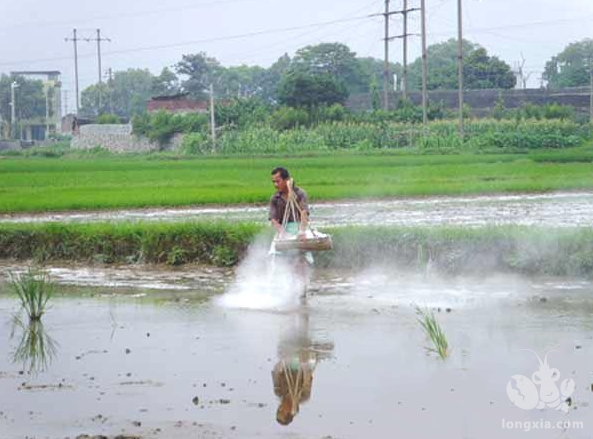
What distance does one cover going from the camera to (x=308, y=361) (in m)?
8.95

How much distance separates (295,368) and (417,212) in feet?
46.1

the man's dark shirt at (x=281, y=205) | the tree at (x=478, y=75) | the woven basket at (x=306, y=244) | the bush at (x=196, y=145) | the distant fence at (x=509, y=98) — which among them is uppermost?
the tree at (x=478, y=75)

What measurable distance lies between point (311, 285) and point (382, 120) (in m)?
45.8

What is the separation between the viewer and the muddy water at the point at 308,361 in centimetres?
703

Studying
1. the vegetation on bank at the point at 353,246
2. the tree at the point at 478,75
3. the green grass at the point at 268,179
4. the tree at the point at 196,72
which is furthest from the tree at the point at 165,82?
the vegetation on bank at the point at 353,246

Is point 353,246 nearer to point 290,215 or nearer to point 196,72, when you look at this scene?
point 290,215

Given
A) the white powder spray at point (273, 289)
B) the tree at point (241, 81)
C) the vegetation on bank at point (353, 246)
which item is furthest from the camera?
the tree at point (241, 81)

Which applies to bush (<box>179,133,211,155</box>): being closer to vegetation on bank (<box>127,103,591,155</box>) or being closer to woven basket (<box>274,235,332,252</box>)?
vegetation on bank (<box>127,103,591,155</box>)

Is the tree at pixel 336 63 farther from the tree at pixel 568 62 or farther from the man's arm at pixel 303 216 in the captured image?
the man's arm at pixel 303 216

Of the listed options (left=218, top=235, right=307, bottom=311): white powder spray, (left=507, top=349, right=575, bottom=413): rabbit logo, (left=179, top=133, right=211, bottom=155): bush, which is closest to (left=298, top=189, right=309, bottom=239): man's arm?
(left=218, top=235, right=307, bottom=311): white powder spray

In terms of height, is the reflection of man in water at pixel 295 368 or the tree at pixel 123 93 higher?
the tree at pixel 123 93

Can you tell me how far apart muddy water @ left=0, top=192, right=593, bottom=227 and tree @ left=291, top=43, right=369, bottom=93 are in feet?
236

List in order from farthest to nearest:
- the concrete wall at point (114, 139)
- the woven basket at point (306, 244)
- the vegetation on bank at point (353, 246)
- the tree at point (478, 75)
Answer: the tree at point (478, 75) < the concrete wall at point (114, 139) < the vegetation on bank at point (353, 246) < the woven basket at point (306, 244)

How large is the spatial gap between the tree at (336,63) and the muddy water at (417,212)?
236ft
